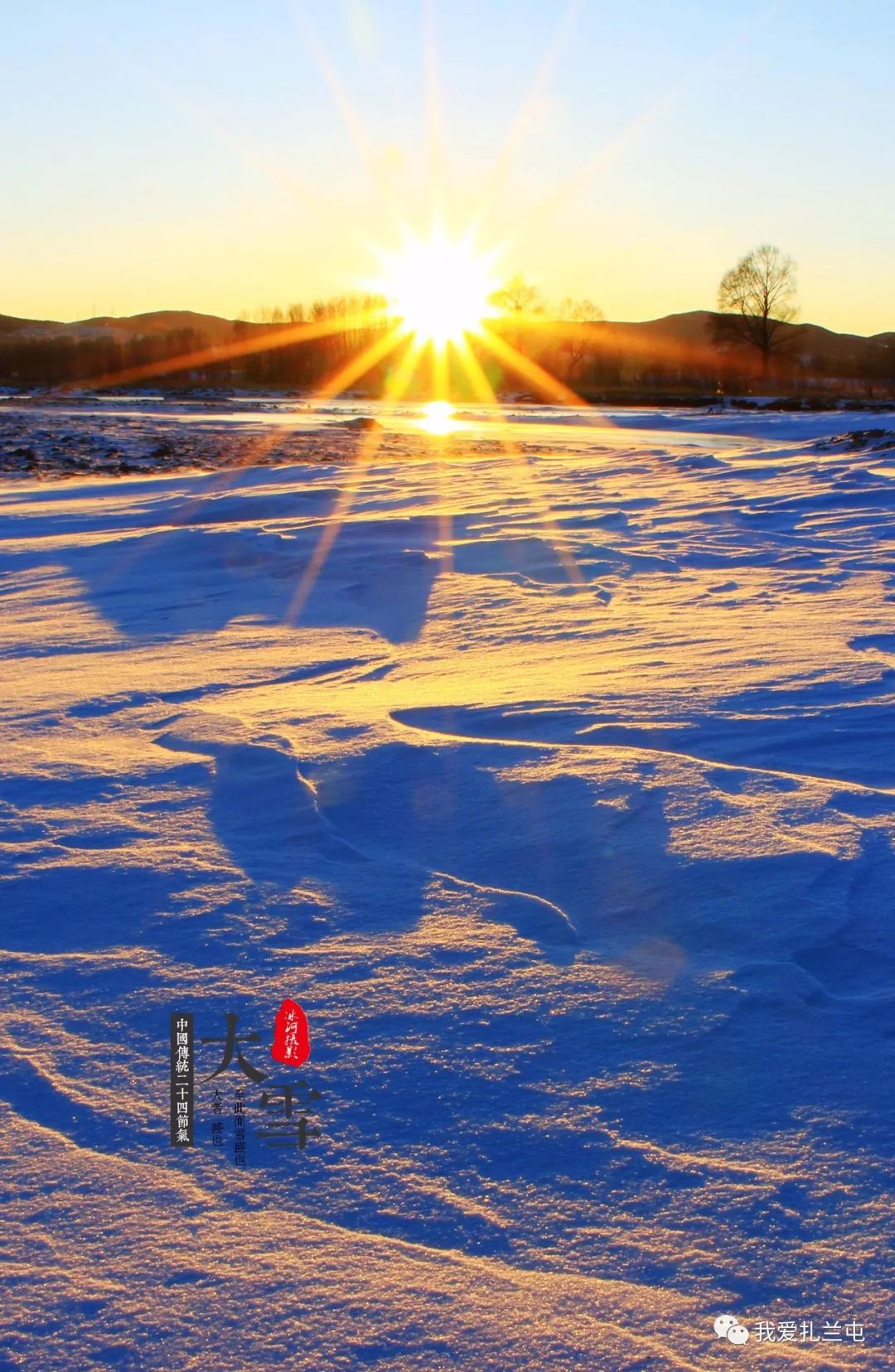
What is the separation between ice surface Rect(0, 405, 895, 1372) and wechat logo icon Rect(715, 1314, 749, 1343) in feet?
0.05

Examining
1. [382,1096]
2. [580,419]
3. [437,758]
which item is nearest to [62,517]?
[437,758]

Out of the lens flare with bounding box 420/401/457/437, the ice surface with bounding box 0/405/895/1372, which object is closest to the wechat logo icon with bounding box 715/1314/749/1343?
the ice surface with bounding box 0/405/895/1372

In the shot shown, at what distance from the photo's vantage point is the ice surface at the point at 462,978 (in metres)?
1.29

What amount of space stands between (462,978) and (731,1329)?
2.55ft

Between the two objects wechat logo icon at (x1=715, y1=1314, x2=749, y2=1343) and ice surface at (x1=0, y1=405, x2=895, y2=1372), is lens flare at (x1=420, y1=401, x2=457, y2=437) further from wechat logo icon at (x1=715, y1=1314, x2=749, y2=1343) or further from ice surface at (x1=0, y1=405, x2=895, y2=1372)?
wechat logo icon at (x1=715, y1=1314, x2=749, y2=1343)

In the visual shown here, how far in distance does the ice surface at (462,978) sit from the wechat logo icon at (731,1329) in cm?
2

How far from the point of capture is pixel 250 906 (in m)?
2.18

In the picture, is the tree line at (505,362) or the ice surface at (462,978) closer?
the ice surface at (462,978)

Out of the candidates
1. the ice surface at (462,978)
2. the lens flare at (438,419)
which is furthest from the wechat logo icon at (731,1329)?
the lens flare at (438,419)

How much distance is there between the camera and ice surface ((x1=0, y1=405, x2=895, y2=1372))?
1289mm

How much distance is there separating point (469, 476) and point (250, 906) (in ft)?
30.8

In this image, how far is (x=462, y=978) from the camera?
1917mm

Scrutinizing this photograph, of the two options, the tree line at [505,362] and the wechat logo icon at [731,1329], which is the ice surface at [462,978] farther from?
the tree line at [505,362]

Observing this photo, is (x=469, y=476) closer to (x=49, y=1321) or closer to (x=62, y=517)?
(x=62, y=517)
